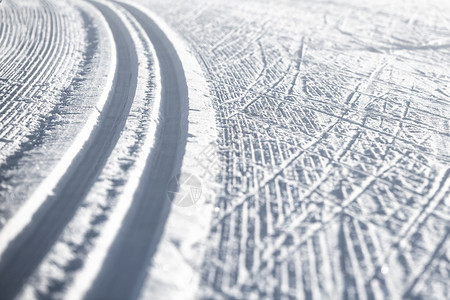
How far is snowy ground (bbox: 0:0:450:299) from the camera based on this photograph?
2.78 meters

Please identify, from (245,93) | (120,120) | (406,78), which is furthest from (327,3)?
(120,120)

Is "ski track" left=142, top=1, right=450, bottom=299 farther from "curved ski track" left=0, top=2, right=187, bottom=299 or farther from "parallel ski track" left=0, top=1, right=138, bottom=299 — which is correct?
"parallel ski track" left=0, top=1, right=138, bottom=299

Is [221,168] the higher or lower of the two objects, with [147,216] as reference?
higher

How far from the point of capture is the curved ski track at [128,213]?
108 inches

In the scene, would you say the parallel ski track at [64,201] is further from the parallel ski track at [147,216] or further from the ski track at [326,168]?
the ski track at [326,168]

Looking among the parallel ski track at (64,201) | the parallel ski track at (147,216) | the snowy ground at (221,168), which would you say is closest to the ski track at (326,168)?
the snowy ground at (221,168)

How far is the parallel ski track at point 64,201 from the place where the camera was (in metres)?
2.78

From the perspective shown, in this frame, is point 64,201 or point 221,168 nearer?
point 64,201

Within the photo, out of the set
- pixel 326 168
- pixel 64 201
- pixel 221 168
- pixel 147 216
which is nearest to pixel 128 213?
pixel 147 216

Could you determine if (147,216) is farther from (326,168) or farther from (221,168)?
(326,168)

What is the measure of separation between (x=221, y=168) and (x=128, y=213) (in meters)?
1.19

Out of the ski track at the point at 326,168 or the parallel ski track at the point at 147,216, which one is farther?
the ski track at the point at 326,168

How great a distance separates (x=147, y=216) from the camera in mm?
3295

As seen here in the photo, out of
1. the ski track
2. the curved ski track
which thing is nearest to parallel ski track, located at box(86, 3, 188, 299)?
the curved ski track
